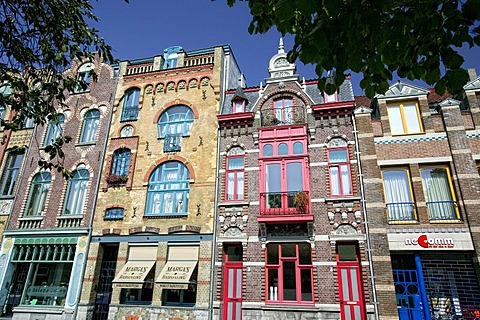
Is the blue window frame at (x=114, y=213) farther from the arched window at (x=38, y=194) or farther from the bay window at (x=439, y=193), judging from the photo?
the bay window at (x=439, y=193)

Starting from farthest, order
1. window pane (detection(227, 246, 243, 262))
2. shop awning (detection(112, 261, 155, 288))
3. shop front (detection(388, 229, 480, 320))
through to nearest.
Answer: window pane (detection(227, 246, 243, 262))
shop awning (detection(112, 261, 155, 288))
shop front (detection(388, 229, 480, 320))

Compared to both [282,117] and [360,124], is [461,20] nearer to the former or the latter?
[360,124]

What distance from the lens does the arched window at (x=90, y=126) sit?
1914 centimetres

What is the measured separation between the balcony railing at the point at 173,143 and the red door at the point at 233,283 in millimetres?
5934

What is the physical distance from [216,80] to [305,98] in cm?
512

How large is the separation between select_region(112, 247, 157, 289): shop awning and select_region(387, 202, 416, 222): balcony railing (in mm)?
10897

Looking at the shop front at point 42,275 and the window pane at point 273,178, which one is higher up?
the window pane at point 273,178

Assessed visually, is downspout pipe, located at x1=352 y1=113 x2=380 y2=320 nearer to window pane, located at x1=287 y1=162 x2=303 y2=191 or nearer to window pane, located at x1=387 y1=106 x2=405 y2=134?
window pane, located at x1=387 y1=106 x2=405 y2=134

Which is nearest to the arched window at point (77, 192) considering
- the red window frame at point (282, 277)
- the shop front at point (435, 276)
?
the red window frame at point (282, 277)

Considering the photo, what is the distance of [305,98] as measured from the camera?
16.2m

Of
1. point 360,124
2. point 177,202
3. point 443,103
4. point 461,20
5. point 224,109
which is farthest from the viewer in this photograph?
point 224,109

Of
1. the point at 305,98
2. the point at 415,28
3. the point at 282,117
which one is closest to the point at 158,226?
the point at 282,117

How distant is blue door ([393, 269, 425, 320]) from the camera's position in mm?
12125

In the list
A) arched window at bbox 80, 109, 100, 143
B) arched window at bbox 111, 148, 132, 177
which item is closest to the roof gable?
arched window at bbox 111, 148, 132, 177
